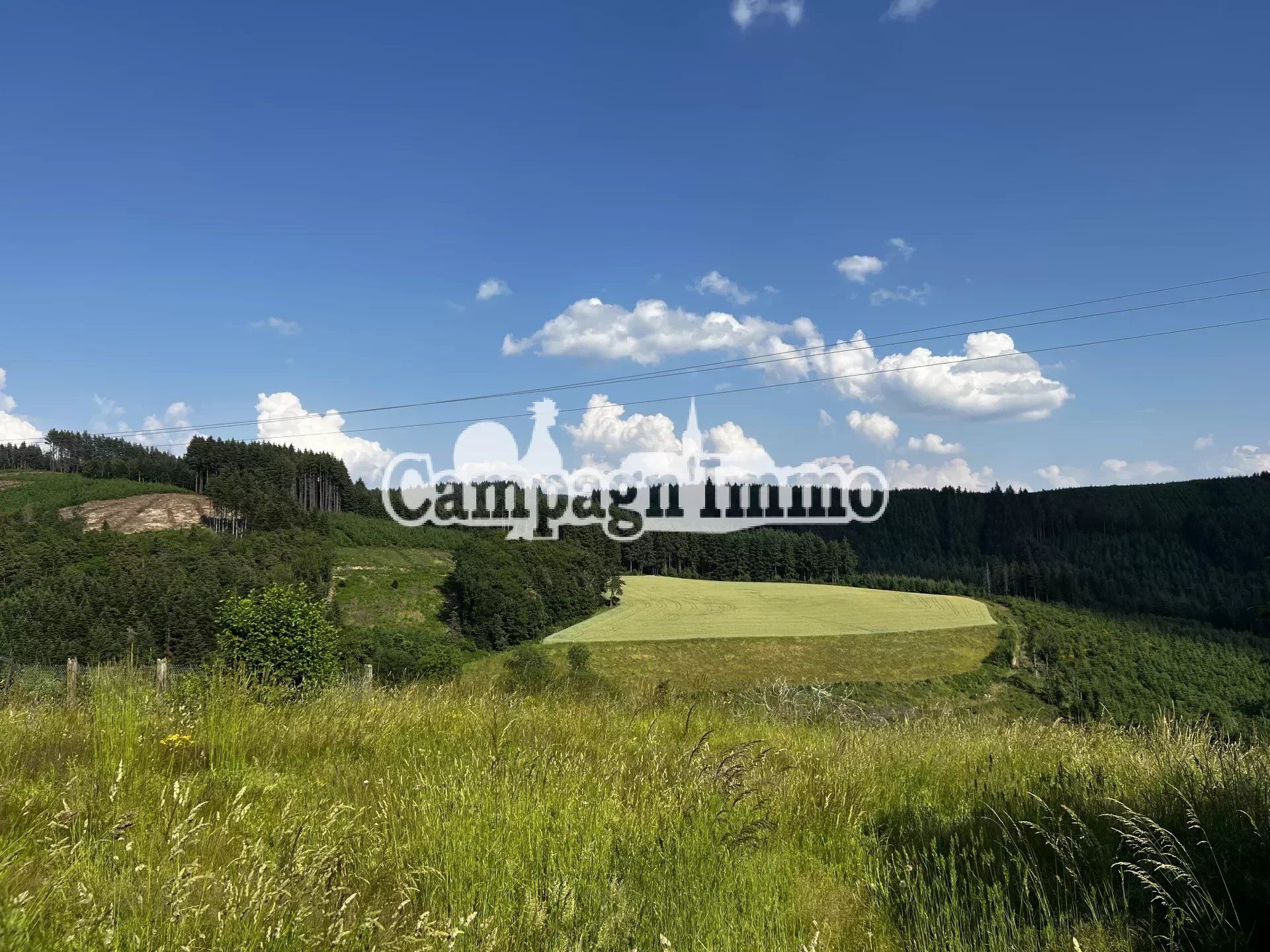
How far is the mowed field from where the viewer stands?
261 ft

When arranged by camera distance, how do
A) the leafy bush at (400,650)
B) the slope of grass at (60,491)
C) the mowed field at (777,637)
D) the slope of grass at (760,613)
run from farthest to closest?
the slope of grass at (60,491) → the slope of grass at (760,613) → the mowed field at (777,637) → the leafy bush at (400,650)

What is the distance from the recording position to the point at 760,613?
10362cm

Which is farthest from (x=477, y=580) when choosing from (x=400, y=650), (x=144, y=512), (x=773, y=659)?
(x=144, y=512)

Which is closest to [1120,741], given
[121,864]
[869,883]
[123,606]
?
[869,883]

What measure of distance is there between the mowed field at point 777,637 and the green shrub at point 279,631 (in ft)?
147

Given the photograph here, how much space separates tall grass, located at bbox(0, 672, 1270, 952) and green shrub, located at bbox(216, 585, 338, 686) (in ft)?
57.9

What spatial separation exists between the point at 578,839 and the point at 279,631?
897 inches

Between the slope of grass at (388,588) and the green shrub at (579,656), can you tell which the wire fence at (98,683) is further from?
the slope of grass at (388,588)

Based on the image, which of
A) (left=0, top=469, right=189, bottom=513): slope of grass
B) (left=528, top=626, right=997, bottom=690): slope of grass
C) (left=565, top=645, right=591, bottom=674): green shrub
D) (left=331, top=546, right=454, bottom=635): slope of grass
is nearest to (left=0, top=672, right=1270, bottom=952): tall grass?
(left=565, top=645, right=591, bottom=674): green shrub

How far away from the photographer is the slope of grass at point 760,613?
9019cm

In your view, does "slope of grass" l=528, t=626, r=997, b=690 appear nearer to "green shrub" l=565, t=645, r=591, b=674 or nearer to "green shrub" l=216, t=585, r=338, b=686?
"green shrub" l=565, t=645, r=591, b=674

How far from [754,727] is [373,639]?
81.1 meters

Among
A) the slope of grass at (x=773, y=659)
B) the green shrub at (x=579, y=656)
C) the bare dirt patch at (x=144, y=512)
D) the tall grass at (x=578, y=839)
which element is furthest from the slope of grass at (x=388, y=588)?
the tall grass at (x=578, y=839)

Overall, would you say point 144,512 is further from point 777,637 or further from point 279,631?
point 279,631
